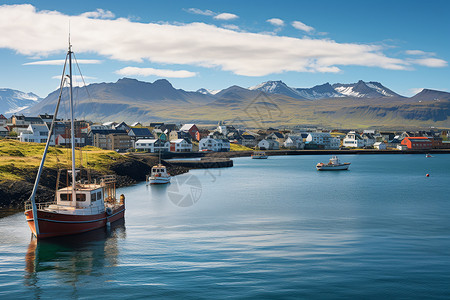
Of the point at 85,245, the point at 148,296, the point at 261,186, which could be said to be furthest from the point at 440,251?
the point at 261,186

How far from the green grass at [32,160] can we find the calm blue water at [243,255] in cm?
1689

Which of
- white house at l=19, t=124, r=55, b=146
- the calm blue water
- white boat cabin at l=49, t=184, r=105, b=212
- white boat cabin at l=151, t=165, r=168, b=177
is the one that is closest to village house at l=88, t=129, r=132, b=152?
white house at l=19, t=124, r=55, b=146

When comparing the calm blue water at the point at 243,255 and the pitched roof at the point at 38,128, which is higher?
the pitched roof at the point at 38,128

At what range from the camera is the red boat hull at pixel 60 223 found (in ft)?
113

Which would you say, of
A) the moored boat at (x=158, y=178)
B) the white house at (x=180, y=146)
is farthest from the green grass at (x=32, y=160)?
the white house at (x=180, y=146)

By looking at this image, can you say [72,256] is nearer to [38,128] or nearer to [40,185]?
[40,185]

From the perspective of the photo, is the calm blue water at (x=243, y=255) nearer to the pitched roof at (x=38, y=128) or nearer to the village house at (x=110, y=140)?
the pitched roof at (x=38, y=128)

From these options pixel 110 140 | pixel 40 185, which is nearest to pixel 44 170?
pixel 40 185

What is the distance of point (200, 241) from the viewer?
3494 cm

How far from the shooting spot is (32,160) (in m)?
68.8

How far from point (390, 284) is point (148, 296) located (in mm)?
14061

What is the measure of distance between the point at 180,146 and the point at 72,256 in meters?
146

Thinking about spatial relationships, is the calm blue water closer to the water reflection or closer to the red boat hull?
the water reflection

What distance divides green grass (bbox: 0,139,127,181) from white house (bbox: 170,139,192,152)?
77.4m
